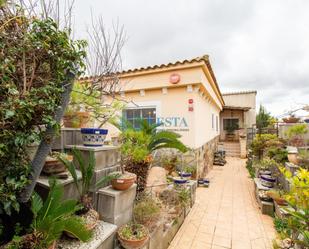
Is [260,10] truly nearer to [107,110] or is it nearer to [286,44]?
[286,44]

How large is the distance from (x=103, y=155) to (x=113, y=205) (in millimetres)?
769

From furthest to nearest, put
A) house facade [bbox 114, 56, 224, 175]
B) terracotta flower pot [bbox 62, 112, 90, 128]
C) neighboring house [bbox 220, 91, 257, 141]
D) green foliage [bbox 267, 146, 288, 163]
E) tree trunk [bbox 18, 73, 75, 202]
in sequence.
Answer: neighboring house [bbox 220, 91, 257, 141], green foliage [bbox 267, 146, 288, 163], house facade [bbox 114, 56, 224, 175], terracotta flower pot [bbox 62, 112, 90, 128], tree trunk [bbox 18, 73, 75, 202]

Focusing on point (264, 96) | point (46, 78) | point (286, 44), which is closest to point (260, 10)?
point (286, 44)

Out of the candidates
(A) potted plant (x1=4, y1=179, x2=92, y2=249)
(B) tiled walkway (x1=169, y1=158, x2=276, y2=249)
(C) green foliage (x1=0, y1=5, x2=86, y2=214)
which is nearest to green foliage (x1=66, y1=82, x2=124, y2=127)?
(C) green foliage (x1=0, y1=5, x2=86, y2=214)

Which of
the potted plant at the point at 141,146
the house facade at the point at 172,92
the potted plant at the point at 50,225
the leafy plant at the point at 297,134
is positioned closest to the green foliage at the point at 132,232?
the potted plant at the point at 50,225

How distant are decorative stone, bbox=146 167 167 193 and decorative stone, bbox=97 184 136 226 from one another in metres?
1.51

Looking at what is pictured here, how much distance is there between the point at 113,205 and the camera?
8.14ft

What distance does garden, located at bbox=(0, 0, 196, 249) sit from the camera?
1.52 m

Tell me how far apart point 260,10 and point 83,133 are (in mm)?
6349

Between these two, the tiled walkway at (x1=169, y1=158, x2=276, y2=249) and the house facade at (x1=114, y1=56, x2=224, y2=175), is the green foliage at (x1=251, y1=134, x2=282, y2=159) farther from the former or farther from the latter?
the house facade at (x1=114, y1=56, x2=224, y2=175)

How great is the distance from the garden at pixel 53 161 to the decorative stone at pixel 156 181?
34.2 inches

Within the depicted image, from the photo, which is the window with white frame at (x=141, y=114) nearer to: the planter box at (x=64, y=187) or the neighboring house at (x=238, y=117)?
the planter box at (x=64, y=187)

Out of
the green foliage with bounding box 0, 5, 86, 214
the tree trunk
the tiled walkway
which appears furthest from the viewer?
the tiled walkway

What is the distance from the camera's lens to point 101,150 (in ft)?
9.06
